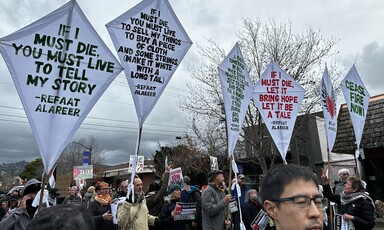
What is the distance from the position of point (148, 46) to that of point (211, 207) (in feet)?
9.07

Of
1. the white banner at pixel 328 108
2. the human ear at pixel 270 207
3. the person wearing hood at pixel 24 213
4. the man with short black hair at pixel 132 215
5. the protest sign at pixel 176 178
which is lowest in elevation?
the man with short black hair at pixel 132 215

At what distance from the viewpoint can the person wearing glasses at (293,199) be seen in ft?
5.93

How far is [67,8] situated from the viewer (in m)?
3.87

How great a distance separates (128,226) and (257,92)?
Answer: 128 inches

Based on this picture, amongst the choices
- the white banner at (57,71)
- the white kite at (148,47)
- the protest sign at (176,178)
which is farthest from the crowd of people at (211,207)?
the white kite at (148,47)

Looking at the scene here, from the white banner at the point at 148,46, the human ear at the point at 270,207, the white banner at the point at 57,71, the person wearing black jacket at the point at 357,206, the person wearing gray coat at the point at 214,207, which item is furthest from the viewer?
the person wearing gray coat at the point at 214,207

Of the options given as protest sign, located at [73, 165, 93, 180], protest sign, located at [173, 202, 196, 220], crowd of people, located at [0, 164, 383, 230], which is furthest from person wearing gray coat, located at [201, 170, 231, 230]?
protest sign, located at [73, 165, 93, 180]

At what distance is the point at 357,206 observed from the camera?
4941mm

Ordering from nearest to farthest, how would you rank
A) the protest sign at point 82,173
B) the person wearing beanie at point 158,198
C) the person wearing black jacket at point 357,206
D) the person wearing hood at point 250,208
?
the person wearing black jacket at point 357,206 < the person wearing beanie at point 158,198 < the person wearing hood at point 250,208 < the protest sign at point 82,173

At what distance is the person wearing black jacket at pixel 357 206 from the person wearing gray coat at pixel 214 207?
1805 millimetres

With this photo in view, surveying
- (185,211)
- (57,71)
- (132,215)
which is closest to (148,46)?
(57,71)

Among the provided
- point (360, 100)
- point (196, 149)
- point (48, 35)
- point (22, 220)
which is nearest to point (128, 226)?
point (22, 220)

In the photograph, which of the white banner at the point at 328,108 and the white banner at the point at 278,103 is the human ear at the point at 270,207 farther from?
the white banner at the point at 328,108

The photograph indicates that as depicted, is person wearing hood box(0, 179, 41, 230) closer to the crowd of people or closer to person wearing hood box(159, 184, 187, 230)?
the crowd of people
